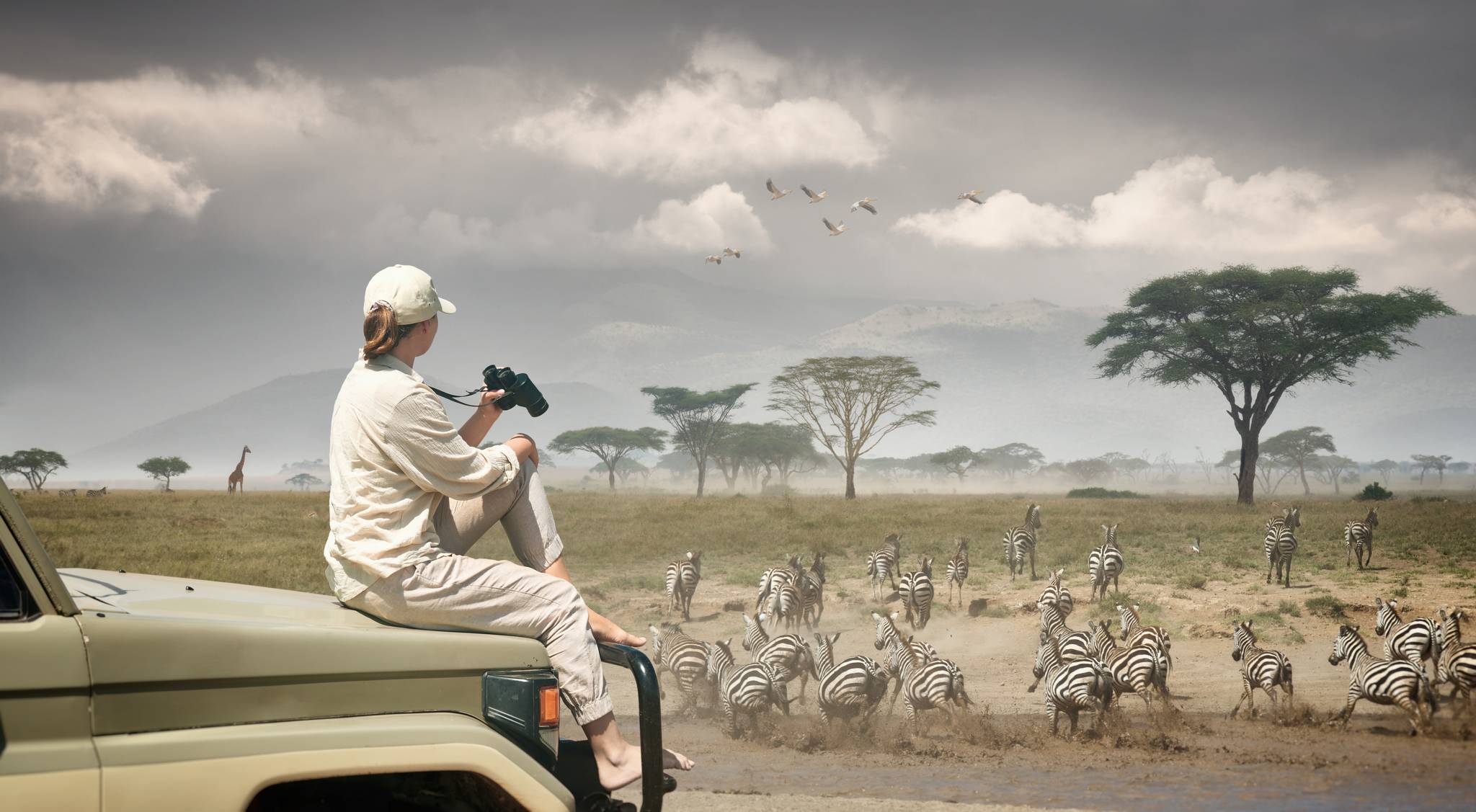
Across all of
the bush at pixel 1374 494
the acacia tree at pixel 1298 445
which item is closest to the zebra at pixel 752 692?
the bush at pixel 1374 494

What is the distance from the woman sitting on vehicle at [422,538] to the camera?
266cm

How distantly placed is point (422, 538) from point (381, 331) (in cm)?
57

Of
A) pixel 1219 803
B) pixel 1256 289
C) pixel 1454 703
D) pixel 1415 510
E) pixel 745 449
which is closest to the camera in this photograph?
pixel 1219 803

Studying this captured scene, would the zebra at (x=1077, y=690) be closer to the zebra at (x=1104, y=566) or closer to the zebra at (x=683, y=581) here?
the zebra at (x=683, y=581)

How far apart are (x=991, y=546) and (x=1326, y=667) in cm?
1035

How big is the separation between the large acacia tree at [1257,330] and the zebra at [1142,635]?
79.5 feet

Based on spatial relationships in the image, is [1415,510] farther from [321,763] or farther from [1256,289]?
[321,763]

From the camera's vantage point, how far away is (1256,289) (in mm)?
36281

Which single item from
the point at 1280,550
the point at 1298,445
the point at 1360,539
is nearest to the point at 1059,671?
the point at 1280,550

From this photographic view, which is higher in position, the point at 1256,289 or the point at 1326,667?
the point at 1256,289

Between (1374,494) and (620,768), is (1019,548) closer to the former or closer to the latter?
(620,768)

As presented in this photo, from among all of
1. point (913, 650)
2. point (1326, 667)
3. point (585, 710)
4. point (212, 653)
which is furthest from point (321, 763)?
point (1326, 667)

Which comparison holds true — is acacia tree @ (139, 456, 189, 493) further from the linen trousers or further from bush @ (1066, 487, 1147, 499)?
the linen trousers

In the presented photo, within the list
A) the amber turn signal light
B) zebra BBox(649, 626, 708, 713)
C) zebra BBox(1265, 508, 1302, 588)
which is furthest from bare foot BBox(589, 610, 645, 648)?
zebra BBox(1265, 508, 1302, 588)
